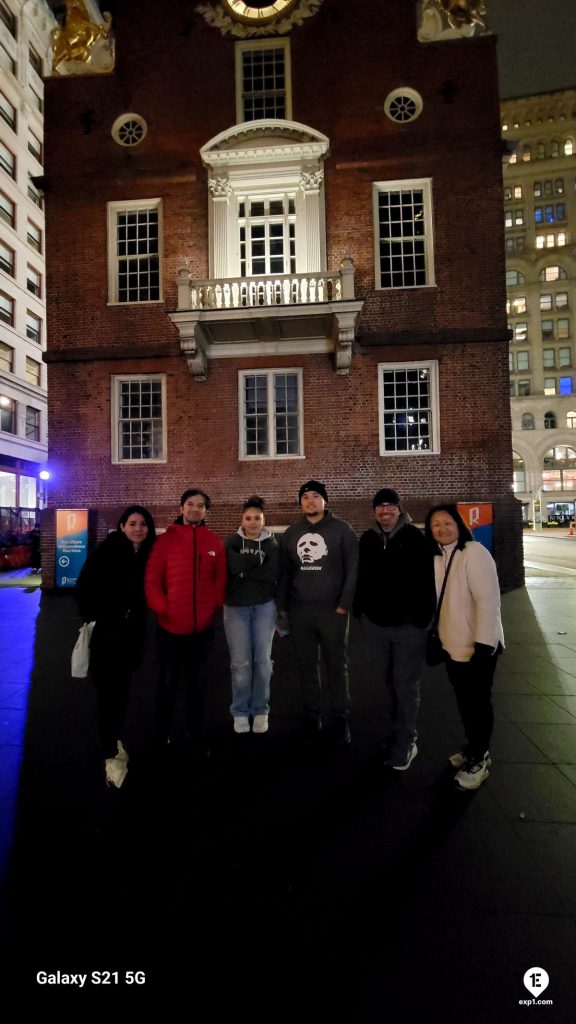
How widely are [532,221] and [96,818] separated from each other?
73.1 m

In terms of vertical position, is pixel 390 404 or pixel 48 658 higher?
pixel 390 404

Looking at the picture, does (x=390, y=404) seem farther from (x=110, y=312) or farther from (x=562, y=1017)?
(x=562, y=1017)

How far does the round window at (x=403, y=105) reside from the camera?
12945mm

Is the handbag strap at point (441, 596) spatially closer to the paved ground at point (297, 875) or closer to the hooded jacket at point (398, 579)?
the hooded jacket at point (398, 579)

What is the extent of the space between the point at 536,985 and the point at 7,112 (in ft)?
142

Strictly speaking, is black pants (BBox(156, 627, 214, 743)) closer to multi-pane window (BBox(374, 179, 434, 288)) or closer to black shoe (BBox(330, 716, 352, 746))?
black shoe (BBox(330, 716, 352, 746))

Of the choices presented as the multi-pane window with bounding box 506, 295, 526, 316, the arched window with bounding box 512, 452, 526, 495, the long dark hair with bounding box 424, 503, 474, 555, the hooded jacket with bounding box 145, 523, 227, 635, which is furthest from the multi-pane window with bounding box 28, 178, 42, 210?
the multi-pane window with bounding box 506, 295, 526, 316

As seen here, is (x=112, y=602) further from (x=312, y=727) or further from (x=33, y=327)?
(x=33, y=327)

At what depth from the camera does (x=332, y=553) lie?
4.32 metres

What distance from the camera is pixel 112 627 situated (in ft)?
11.4

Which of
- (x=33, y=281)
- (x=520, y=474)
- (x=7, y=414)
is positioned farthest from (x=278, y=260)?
(x=520, y=474)

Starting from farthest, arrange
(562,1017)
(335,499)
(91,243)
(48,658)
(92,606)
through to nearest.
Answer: (91,243), (335,499), (48,658), (92,606), (562,1017)

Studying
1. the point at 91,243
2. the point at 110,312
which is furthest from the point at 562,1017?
the point at 91,243

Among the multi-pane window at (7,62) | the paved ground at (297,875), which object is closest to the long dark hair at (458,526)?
the paved ground at (297,875)
